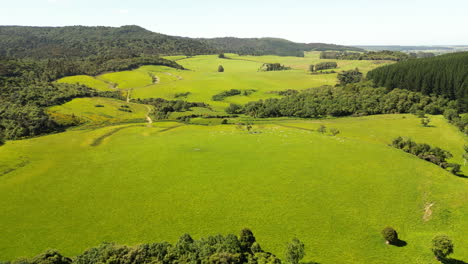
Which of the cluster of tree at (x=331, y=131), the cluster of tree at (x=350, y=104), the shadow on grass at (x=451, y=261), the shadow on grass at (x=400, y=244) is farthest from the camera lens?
the cluster of tree at (x=350, y=104)

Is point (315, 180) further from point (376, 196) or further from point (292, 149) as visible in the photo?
point (292, 149)

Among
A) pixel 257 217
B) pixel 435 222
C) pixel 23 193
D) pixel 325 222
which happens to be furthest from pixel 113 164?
pixel 435 222

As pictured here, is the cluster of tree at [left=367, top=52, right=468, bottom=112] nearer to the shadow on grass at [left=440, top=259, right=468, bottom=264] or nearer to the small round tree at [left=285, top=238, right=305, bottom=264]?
the shadow on grass at [left=440, top=259, right=468, bottom=264]

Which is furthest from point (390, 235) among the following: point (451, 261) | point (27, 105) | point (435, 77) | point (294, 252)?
point (27, 105)

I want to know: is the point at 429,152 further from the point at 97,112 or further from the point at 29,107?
the point at 29,107

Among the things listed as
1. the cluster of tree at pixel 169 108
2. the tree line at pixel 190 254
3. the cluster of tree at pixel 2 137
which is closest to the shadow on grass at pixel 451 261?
the tree line at pixel 190 254

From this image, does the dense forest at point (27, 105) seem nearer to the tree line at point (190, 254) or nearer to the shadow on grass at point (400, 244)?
the tree line at point (190, 254)
